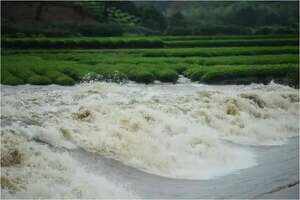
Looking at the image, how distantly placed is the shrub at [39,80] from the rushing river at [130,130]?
0.07 meters

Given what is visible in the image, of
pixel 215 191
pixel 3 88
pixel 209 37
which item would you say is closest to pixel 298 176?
pixel 215 191

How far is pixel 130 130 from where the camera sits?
18.6ft

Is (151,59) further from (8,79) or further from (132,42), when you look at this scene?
(8,79)

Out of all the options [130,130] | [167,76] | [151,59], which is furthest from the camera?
[151,59]

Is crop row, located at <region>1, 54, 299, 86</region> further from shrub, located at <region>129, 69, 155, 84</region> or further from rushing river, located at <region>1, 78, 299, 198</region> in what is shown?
rushing river, located at <region>1, 78, 299, 198</region>

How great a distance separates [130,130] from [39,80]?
1.03 m

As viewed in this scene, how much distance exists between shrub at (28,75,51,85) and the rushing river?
0.23 ft

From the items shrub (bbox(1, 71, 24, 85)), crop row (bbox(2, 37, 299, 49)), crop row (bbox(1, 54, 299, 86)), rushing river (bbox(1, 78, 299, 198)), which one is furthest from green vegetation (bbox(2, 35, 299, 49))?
rushing river (bbox(1, 78, 299, 198))

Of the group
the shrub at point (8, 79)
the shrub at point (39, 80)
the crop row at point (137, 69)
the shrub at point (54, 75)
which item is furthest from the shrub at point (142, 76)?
the shrub at point (8, 79)

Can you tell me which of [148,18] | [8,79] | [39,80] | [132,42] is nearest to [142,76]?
[132,42]

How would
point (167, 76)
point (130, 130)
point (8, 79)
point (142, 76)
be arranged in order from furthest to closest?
point (167, 76) → point (142, 76) → point (130, 130) → point (8, 79)

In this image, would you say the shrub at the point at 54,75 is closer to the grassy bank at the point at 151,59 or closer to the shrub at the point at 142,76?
the grassy bank at the point at 151,59

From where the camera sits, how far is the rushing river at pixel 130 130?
4.80m

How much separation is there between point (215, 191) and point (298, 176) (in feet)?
3.37
